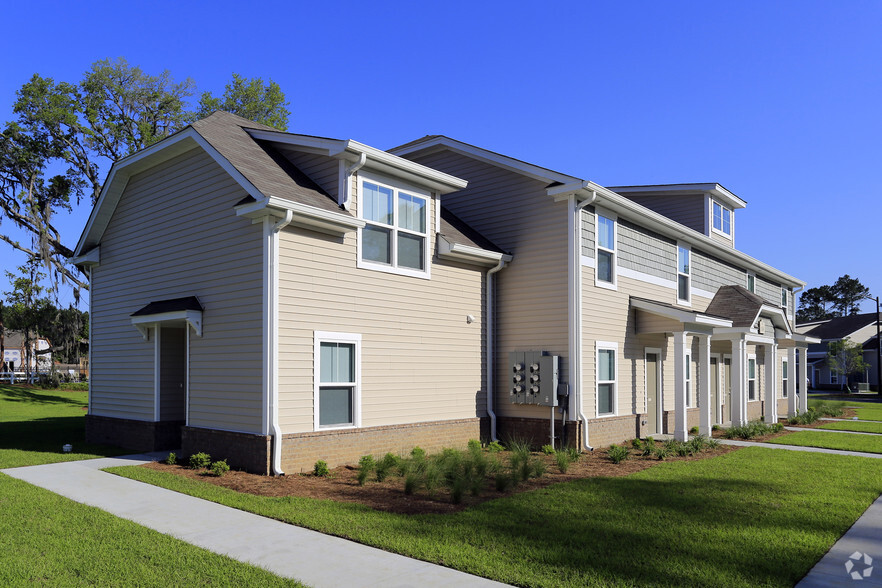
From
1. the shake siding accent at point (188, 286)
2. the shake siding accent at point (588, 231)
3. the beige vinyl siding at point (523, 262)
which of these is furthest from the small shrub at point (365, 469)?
the shake siding accent at point (588, 231)

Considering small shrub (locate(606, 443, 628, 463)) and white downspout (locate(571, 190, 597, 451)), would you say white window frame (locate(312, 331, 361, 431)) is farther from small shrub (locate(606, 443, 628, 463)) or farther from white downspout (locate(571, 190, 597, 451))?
small shrub (locate(606, 443, 628, 463))

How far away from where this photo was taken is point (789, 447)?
50.1 feet

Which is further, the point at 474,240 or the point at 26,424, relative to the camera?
the point at 26,424

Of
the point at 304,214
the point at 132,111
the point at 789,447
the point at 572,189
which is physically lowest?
the point at 789,447

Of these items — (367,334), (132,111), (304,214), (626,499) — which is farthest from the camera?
(132,111)

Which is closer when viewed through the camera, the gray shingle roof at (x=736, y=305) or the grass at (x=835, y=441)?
the grass at (x=835, y=441)

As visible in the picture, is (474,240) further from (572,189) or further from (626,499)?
(626,499)

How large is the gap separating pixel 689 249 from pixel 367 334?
452 inches

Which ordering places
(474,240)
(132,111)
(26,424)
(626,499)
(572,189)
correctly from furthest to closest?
(132,111) → (26,424) → (474,240) → (572,189) → (626,499)

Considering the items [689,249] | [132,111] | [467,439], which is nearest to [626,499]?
[467,439]

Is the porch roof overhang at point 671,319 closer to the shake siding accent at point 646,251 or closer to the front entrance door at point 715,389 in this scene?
the shake siding accent at point 646,251

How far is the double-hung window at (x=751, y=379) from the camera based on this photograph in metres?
23.0

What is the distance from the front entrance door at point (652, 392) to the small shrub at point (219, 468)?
10907mm

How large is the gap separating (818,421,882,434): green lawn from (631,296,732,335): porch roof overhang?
7.04 m
